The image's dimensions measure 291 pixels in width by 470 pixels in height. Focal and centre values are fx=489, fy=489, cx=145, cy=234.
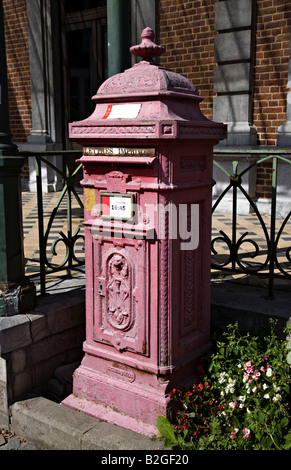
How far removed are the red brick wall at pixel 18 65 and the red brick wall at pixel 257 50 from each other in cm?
391

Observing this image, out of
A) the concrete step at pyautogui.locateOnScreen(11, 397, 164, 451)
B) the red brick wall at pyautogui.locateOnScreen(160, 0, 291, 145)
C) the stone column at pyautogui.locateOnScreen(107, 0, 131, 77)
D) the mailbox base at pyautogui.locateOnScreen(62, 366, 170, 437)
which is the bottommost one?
the concrete step at pyautogui.locateOnScreen(11, 397, 164, 451)

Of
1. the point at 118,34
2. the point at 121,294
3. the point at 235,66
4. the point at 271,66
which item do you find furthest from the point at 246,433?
the point at 235,66

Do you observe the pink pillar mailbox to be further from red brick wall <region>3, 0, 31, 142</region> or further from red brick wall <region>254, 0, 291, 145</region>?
red brick wall <region>3, 0, 31, 142</region>

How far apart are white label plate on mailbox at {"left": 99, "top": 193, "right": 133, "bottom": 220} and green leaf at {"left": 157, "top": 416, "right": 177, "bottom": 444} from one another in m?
1.01

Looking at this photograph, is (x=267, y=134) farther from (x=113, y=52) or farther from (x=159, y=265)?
(x=159, y=265)

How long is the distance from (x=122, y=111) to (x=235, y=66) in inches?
218

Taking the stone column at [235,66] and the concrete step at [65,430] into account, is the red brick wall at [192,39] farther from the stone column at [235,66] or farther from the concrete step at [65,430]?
the concrete step at [65,430]

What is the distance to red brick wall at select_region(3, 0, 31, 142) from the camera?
10672 millimetres

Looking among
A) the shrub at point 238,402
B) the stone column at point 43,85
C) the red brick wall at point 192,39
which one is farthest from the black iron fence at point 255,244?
the stone column at point 43,85

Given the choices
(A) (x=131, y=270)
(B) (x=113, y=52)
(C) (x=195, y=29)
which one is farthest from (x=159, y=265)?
(C) (x=195, y=29)

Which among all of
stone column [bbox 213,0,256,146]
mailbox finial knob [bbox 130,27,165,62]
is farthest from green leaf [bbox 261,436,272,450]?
stone column [bbox 213,0,256,146]

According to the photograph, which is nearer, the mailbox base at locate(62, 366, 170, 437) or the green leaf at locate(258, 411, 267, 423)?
the green leaf at locate(258, 411, 267, 423)

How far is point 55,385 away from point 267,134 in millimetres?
5470

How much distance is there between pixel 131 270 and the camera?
2492mm
